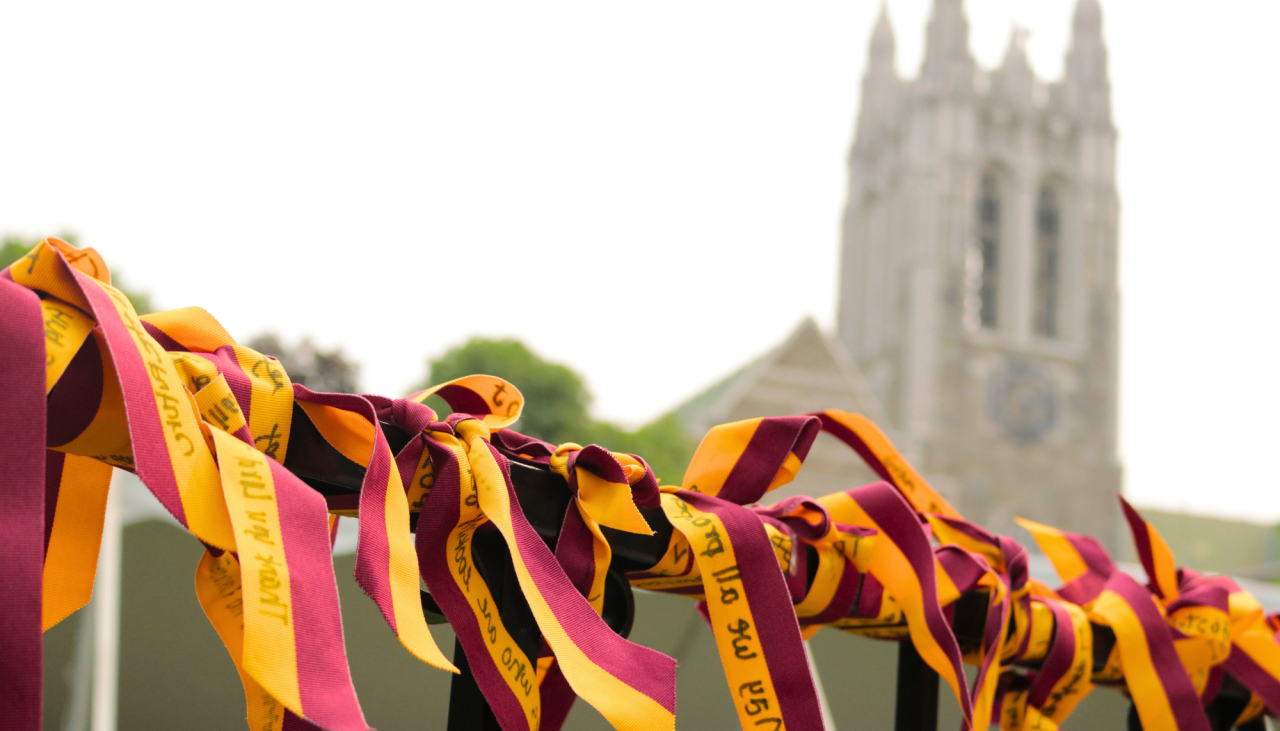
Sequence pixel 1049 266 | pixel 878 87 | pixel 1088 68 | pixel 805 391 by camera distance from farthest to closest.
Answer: pixel 878 87, pixel 1088 68, pixel 1049 266, pixel 805 391

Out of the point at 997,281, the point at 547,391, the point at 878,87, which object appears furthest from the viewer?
the point at 878,87

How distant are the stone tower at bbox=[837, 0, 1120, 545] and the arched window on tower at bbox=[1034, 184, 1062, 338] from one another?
0.09 feet

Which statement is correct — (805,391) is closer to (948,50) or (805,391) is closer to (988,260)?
(988,260)

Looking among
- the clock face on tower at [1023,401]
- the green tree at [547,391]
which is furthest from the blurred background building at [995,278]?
the green tree at [547,391]

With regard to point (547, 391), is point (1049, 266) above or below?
above

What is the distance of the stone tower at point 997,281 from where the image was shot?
57.4ft

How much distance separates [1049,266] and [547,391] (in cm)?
Answer: 1048

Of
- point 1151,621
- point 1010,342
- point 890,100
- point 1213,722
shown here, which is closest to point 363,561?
point 1151,621

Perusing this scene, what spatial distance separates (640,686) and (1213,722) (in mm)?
556

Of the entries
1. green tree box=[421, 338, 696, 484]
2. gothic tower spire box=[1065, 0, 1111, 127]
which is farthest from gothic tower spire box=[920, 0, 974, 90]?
green tree box=[421, 338, 696, 484]

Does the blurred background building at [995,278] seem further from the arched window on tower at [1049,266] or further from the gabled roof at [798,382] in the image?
the gabled roof at [798,382]

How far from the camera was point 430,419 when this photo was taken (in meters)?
0.34

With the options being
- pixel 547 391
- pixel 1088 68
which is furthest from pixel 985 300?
pixel 547 391

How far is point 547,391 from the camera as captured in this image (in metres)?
14.6
